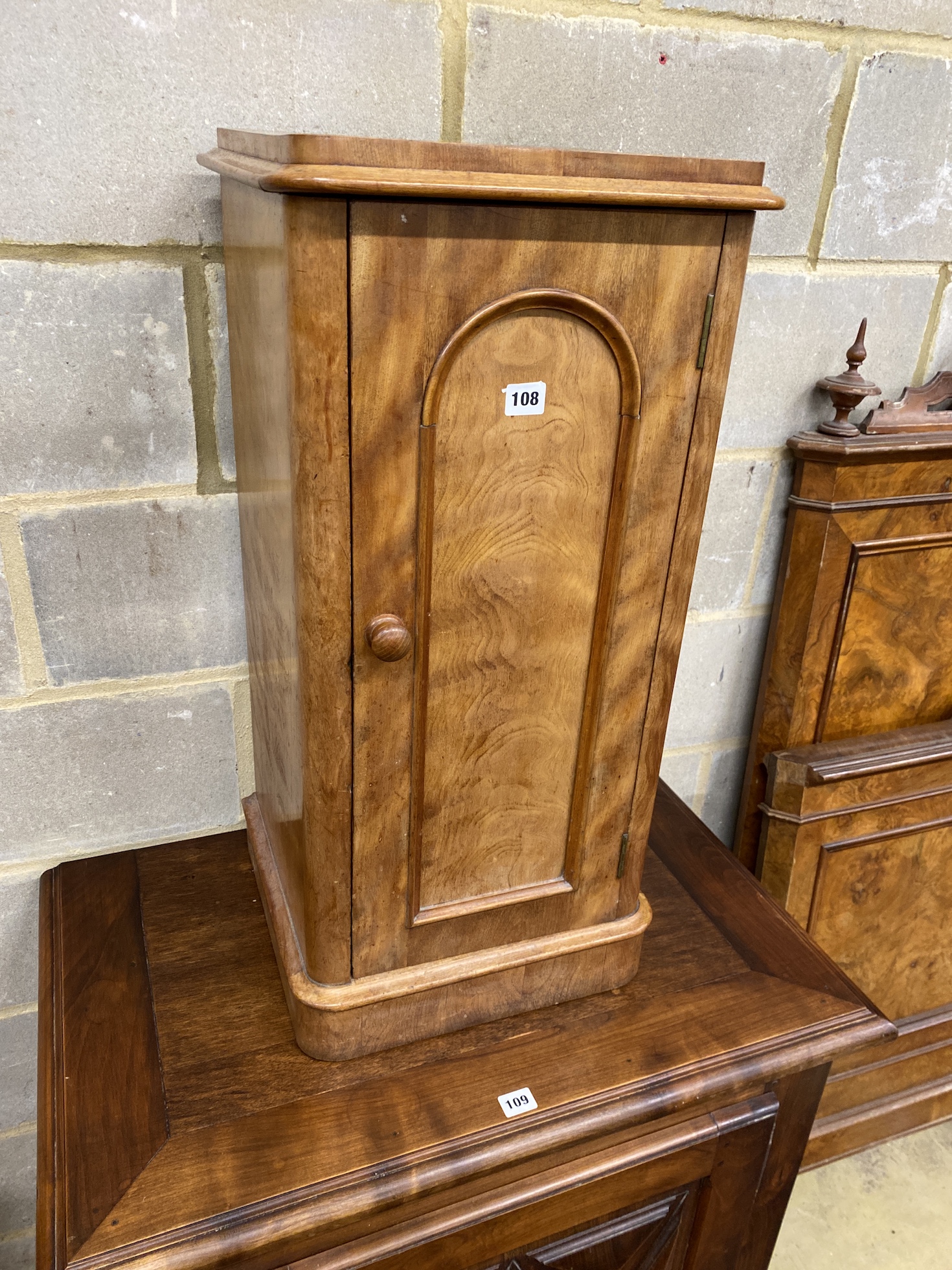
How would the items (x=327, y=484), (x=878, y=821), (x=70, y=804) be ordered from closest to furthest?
(x=327, y=484), (x=70, y=804), (x=878, y=821)

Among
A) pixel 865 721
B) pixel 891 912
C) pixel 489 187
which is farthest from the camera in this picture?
pixel 891 912

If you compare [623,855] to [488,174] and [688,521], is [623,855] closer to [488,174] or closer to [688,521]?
[688,521]

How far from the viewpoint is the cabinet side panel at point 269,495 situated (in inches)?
25.0

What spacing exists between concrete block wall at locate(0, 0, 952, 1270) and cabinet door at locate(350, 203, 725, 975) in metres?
0.40

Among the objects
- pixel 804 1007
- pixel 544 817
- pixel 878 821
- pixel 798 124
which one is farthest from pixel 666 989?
pixel 798 124

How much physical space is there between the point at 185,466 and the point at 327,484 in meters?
0.41

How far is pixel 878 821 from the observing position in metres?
1.42

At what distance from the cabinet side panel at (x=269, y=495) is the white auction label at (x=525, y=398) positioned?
157 millimetres

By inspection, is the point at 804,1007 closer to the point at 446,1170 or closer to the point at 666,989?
the point at 666,989

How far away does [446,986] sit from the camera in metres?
0.82

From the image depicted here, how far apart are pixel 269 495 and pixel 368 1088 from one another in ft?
1.70

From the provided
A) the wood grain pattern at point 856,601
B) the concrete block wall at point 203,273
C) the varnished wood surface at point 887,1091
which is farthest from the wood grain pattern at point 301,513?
the varnished wood surface at point 887,1091

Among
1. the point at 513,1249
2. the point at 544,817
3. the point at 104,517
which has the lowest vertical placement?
the point at 513,1249

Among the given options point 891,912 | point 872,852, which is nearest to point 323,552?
point 872,852
